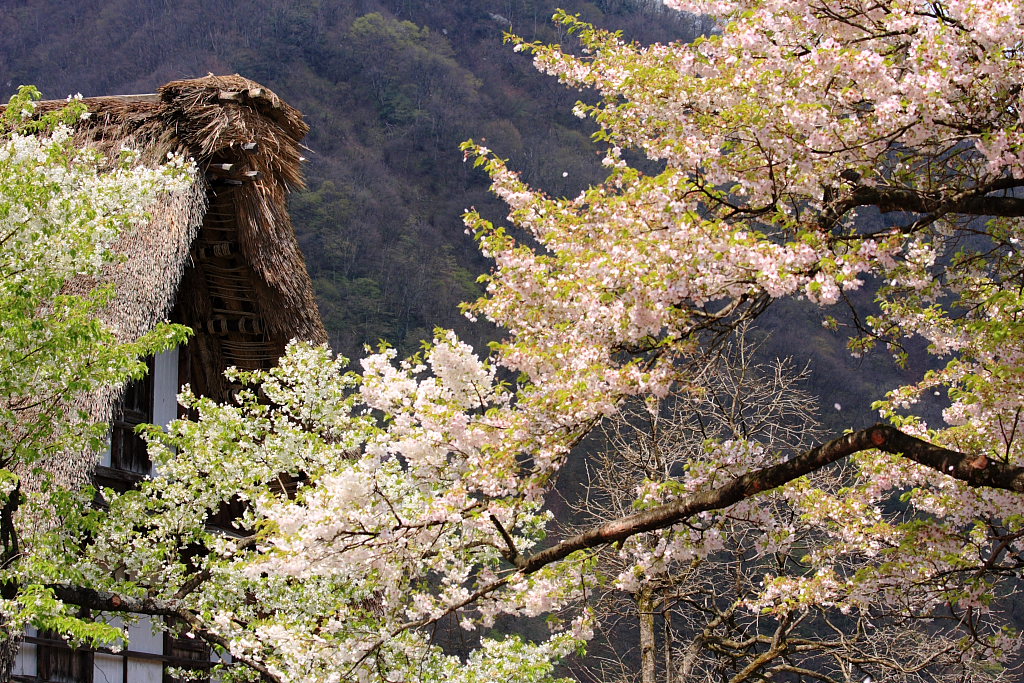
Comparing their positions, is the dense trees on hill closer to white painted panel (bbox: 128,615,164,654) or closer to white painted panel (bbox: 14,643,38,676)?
white painted panel (bbox: 128,615,164,654)

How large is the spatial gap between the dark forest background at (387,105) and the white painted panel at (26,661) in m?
30.9

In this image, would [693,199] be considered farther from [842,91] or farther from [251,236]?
[251,236]

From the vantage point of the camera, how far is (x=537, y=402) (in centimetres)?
546

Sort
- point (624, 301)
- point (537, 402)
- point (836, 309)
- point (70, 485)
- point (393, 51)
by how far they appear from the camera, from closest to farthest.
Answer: point (624, 301) → point (537, 402) → point (70, 485) → point (836, 309) → point (393, 51)

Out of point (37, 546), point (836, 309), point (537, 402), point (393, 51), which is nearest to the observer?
point (537, 402)

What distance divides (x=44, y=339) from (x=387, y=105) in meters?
50.8

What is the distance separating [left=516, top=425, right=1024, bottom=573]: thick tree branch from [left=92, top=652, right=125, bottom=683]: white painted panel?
5001mm

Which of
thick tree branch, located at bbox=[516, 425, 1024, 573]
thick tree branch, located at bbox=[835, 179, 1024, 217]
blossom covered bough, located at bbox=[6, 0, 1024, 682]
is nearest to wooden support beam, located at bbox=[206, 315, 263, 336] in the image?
blossom covered bough, located at bbox=[6, 0, 1024, 682]

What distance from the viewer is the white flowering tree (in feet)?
20.0

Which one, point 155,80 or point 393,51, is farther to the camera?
point 393,51

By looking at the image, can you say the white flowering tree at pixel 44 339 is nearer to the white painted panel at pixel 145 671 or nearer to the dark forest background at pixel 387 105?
the white painted panel at pixel 145 671

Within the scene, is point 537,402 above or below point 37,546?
above

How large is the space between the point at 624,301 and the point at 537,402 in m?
0.77

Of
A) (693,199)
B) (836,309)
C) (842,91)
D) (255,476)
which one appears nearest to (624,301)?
(693,199)
